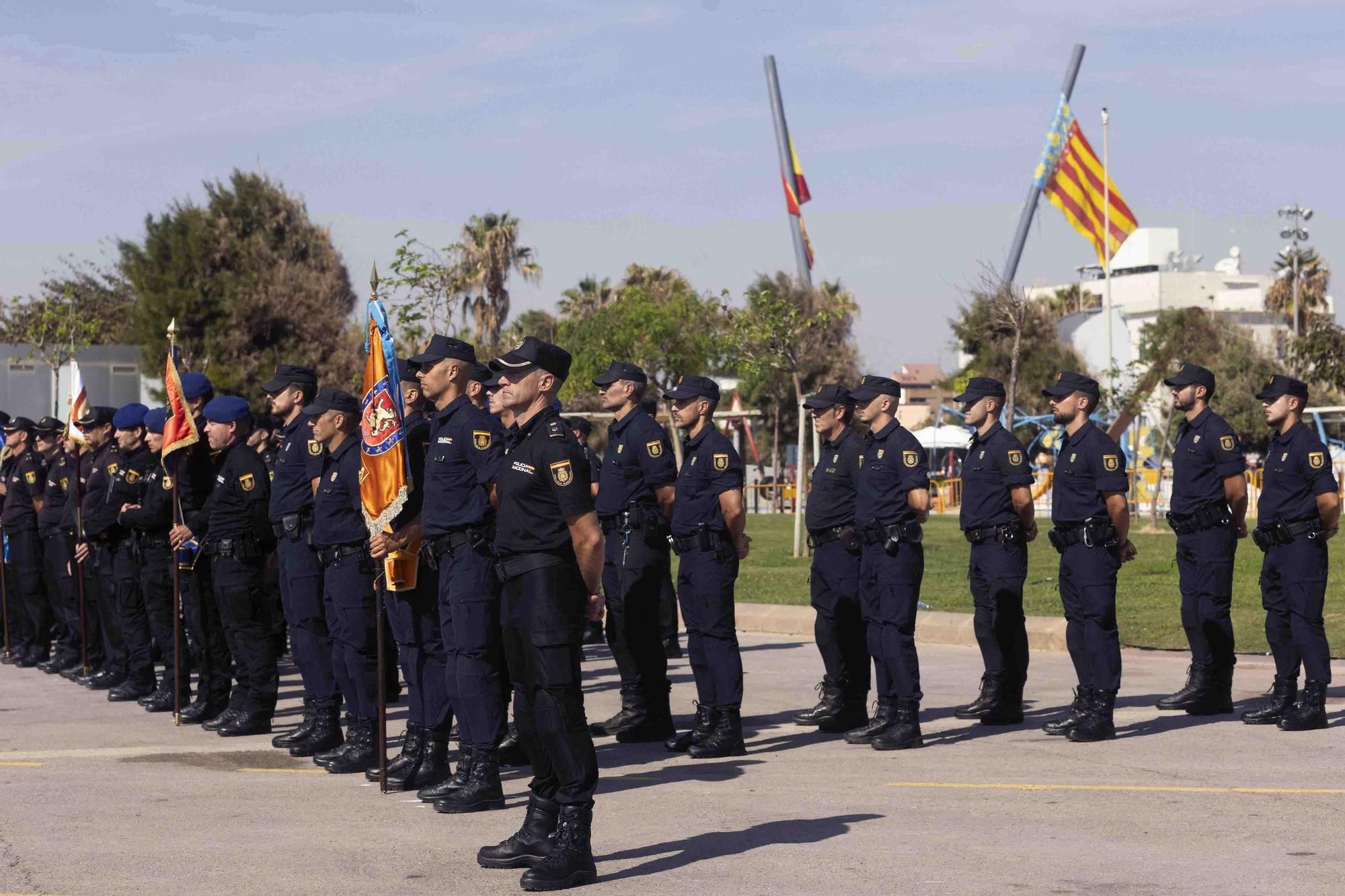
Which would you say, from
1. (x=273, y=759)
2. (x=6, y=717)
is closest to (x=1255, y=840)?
(x=273, y=759)

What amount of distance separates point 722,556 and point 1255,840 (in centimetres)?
360

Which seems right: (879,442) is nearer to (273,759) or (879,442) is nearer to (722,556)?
(722,556)

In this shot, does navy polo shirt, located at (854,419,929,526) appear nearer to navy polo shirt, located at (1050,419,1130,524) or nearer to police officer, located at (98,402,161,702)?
navy polo shirt, located at (1050,419,1130,524)

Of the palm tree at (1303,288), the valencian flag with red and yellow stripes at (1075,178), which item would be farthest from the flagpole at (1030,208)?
the palm tree at (1303,288)

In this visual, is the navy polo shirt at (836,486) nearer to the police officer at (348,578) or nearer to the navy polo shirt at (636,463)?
the navy polo shirt at (636,463)

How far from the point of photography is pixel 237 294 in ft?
164

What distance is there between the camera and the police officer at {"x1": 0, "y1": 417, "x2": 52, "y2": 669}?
48.2 feet

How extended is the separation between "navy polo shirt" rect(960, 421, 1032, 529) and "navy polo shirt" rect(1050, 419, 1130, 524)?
0.97ft

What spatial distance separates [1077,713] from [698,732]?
233 cm

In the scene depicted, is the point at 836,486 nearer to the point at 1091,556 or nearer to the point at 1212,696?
the point at 1091,556

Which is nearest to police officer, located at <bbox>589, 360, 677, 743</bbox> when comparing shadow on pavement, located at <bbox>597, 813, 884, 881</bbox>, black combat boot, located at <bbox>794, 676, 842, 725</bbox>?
black combat boot, located at <bbox>794, 676, 842, 725</bbox>

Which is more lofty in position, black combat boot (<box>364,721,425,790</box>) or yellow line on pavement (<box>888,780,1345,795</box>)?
black combat boot (<box>364,721,425,790</box>)

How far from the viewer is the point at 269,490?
402 inches

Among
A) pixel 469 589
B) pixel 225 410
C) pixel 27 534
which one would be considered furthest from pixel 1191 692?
pixel 27 534
